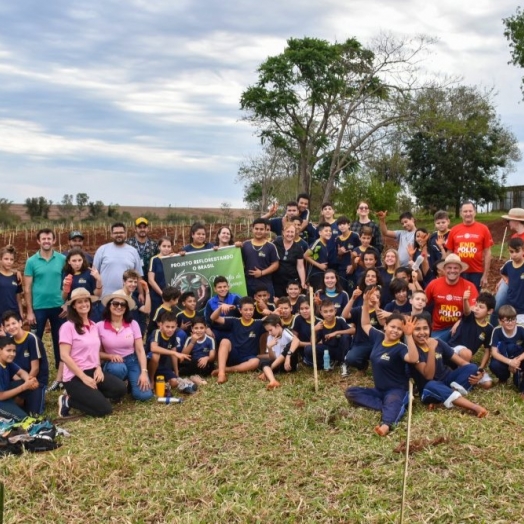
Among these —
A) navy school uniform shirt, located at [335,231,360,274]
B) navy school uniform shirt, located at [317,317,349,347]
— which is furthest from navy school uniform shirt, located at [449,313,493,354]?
navy school uniform shirt, located at [335,231,360,274]

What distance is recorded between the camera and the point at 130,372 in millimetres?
7168

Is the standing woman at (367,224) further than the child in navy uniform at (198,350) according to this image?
Yes

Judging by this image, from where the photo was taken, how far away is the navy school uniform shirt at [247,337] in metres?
8.12

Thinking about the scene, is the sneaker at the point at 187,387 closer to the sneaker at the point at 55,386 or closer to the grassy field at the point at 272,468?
the grassy field at the point at 272,468

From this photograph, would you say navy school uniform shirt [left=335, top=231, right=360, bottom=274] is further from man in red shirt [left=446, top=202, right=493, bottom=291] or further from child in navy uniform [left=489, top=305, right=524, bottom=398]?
child in navy uniform [left=489, top=305, right=524, bottom=398]

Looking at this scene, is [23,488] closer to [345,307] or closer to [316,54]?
[345,307]

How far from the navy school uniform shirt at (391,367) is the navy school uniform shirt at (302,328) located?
171 centimetres

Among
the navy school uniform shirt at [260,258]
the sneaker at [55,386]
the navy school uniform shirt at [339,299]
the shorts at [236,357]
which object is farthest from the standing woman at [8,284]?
the navy school uniform shirt at [339,299]

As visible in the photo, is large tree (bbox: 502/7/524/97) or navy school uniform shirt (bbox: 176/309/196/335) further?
large tree (bbox: 502/7/524/97)

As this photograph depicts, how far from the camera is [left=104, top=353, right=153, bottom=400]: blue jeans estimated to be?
7.04 metres

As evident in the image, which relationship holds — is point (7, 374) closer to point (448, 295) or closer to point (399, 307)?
point (399, 307)

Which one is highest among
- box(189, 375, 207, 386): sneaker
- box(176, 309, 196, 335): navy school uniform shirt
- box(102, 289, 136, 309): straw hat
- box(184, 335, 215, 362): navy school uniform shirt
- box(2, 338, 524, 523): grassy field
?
box(102, 289, 136, 309): straw hat

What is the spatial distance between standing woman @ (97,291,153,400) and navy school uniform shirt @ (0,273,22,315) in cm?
131

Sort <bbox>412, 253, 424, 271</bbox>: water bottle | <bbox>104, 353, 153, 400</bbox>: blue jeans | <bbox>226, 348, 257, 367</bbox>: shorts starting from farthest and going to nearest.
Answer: <bbox>412, 253, 424, 271</bbox>: water bottle, <bbox>226, 348, 257, 367</bbox>: shorts, <bbox>104, 353, 153, 400</bbox>: blue jeans
